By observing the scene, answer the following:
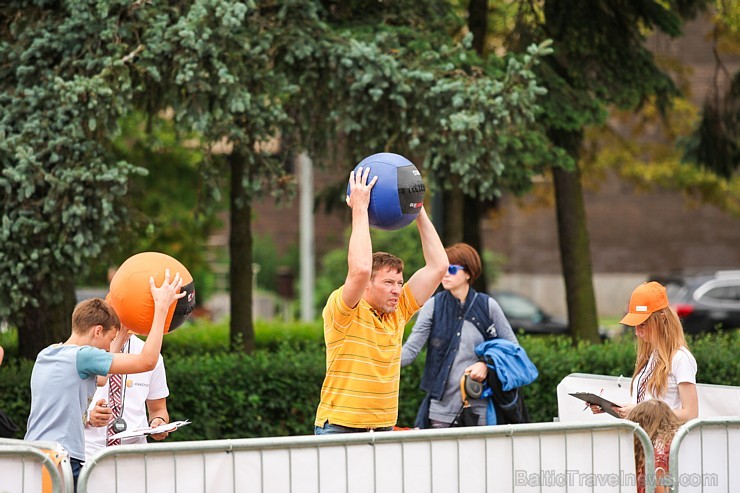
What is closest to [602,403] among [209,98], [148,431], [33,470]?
[148,431]

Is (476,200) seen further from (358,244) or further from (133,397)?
(358,244)

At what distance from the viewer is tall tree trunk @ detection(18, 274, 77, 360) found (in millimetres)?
9305

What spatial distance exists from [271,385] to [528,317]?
480 inches

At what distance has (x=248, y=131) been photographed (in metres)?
9.23

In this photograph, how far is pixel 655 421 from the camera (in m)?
5.28

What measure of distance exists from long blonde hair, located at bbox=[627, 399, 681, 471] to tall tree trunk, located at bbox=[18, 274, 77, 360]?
553cm

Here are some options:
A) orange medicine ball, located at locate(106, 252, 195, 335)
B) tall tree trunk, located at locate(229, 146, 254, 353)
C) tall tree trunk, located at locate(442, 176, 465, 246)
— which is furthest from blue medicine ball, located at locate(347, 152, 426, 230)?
tall tree trunk, located at locate(442, 176, 465, 246)

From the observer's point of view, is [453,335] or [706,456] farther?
[453,335]

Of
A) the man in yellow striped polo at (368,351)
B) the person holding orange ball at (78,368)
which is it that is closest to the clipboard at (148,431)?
the person holding orange ball at (78,368)

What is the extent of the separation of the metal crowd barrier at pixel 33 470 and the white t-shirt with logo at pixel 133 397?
119cm

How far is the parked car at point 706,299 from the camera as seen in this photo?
19.0 m

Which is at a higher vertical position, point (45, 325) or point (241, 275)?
point (241, 275)

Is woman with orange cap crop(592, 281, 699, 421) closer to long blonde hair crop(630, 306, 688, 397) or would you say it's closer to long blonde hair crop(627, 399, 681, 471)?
long blonde hair crop(630, 306, 688, 397)

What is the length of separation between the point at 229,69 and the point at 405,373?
295 cm
